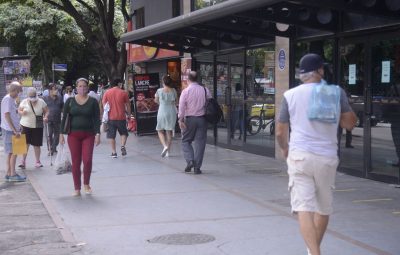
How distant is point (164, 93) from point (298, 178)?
9220 millimetres

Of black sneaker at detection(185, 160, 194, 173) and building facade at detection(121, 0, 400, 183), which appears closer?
building facade at detection(121, 0, 400, 183)

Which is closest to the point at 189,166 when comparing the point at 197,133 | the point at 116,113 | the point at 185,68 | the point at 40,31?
the point at 197,133

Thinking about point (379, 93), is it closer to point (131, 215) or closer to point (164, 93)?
point (131, 215)

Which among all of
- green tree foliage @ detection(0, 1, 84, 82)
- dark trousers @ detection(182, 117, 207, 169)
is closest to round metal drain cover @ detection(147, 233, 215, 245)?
dark trousers @ detection(182, 117, 207, 169)

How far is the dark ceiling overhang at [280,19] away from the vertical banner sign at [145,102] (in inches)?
168

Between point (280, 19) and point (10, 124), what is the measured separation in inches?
196

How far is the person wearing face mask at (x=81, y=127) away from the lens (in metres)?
9.07

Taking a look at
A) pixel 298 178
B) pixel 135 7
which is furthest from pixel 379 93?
pixel 135 7

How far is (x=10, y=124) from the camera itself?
1080cm

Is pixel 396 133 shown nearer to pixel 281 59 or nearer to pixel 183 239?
pixel 281 59

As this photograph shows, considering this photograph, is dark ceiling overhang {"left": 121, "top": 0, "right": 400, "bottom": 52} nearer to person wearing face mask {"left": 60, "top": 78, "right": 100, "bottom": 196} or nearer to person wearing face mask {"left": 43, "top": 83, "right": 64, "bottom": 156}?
person wearing face mask {"left": 43, "top": 83, "right": 64, "bottom": 156}

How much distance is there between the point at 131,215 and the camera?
7.81 m

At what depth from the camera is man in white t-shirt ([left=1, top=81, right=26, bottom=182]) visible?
10.8m

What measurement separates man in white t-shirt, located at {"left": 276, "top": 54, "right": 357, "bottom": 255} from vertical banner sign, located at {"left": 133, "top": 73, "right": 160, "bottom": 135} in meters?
13.9
